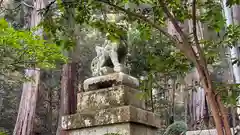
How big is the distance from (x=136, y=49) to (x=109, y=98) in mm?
5384

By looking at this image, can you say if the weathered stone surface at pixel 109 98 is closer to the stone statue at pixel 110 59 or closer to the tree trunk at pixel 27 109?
the stone statue at pixel 110 59

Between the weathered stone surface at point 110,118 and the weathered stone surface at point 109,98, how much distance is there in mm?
141

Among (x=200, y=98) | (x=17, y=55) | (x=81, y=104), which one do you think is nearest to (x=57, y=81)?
(x=200, y=98)

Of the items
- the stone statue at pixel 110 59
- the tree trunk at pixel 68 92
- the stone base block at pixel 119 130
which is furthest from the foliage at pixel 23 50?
the tree trunk at pixel 68 92

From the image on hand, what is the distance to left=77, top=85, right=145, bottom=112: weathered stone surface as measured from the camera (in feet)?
13.5

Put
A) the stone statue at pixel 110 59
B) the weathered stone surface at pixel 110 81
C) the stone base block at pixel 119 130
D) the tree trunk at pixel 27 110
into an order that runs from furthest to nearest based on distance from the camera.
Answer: the tree trunk at pixel 27 110, the stone statue at pixel 110 59, the weathered stone surface at pixel 110 81, the stone base block at pixel 119 130

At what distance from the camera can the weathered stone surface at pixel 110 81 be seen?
424 centimetres

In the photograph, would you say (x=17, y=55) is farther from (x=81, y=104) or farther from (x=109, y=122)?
(x=109, y=122)

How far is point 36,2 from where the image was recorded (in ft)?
39.7

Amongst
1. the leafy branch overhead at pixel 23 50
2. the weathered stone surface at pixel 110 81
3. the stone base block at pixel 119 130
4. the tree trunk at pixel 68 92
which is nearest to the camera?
the stone base block at pixel 119 130

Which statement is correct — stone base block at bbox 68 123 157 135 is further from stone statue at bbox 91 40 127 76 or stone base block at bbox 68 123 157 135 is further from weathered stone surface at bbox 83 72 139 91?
stone statue at bbox 91 40 127 76

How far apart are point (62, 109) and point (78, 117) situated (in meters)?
6.65

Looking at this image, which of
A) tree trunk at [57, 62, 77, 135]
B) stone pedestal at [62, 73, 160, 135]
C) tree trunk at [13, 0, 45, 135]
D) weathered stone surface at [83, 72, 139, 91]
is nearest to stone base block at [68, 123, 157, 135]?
stone pedestal at [62, 73, 160, 135]

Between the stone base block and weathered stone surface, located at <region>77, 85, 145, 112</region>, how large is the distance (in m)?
0.29
